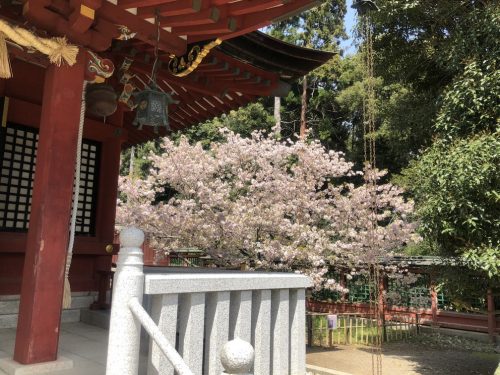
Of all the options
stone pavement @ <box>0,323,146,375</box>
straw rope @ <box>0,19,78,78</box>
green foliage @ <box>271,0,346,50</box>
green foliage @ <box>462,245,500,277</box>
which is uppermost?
green foliage @ <box>271,0,346,50</box>

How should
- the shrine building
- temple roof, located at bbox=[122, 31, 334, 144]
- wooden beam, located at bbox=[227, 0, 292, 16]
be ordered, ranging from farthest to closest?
temple roof, located at bbox=[122, 31, 334, 144] < wooden beam, located at bbox=[227, 0, 292, 16] < the shrine building

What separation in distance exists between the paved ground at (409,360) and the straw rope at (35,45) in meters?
8.97

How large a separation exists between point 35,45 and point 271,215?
9.33 m

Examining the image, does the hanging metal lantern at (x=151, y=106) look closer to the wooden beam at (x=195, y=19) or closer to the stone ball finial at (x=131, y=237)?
the wooden beam at (x=195, y=19)

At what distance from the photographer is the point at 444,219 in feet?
21.4

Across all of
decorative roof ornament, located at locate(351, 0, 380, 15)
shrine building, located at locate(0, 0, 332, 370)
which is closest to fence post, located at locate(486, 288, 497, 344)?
shrine building, located at locate(0, 0, 332, 370)

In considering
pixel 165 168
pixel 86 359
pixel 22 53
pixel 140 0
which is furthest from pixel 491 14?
pixel 165 168

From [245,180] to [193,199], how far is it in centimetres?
191

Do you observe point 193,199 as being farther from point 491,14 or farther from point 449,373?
point 491,14

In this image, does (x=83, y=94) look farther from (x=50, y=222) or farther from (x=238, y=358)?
(x=238, y=358)

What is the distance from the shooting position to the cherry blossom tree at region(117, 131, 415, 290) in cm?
1205

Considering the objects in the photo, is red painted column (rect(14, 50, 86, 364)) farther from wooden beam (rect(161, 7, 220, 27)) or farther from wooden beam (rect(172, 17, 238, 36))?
wooden beam (rect(172, 17, 238, 36))

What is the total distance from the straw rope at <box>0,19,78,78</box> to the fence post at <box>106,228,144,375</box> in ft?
5.58

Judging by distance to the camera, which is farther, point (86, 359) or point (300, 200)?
point (300, 200)
